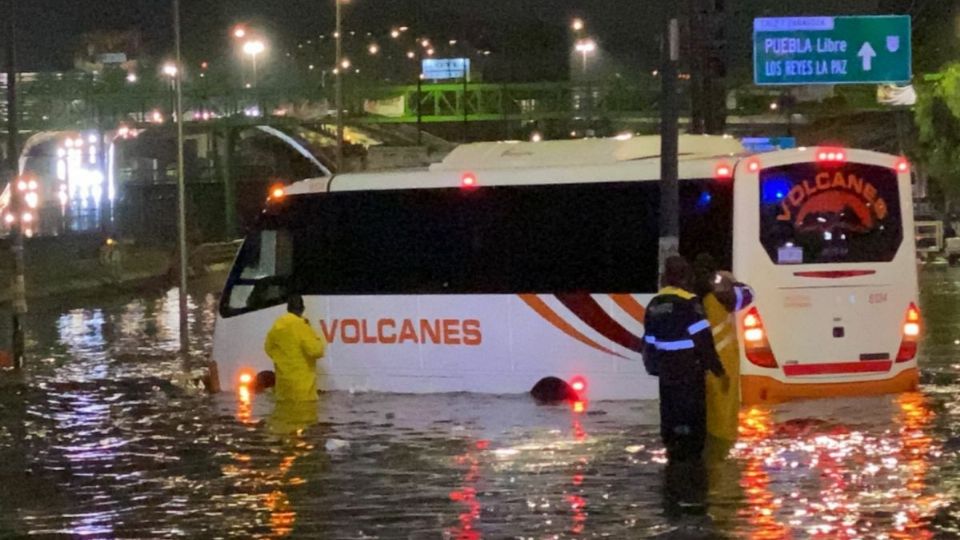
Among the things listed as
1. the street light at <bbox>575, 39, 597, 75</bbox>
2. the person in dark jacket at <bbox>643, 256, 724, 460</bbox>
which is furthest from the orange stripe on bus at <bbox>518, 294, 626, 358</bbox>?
the street light at <bbox>575, 39, 597, 75</bbox>

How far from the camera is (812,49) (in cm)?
3784

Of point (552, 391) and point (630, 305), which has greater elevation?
point (630, 305)

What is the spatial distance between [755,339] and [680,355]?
3.43 metres

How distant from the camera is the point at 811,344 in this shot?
14.9 m

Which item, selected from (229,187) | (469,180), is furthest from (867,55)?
(229,187)

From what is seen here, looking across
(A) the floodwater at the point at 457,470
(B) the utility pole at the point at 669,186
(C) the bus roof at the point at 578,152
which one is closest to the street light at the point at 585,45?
(C) the bus roof at the point at 578,152

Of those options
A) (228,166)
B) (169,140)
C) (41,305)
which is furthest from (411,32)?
(41,305)

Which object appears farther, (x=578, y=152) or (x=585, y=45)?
(x=585, y=45)

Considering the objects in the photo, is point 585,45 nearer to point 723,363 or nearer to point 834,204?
point 834,204

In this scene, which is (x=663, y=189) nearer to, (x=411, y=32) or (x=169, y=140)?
(x=169, y=140)

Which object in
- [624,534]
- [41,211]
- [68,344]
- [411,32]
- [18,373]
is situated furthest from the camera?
[411,32]

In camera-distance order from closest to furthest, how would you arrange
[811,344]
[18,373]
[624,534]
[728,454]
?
1. [624,534]
2. [728,454]
3. [811,344]
4. [18,373]

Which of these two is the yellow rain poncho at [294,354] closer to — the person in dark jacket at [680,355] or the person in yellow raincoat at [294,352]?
the person in yellow raincoat at [294,352]

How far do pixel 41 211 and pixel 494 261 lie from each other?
48.5 metres
